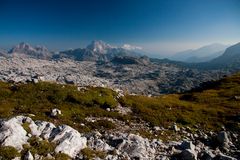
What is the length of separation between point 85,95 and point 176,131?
1491cm

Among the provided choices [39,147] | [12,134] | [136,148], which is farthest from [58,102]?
[39,147]

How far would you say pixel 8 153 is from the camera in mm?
17750

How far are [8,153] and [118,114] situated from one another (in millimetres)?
20571

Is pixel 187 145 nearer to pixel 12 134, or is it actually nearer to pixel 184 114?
pixel 12 134

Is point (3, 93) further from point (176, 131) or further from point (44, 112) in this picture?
point (176, 131)

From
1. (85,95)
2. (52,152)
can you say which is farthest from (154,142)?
(85,95)

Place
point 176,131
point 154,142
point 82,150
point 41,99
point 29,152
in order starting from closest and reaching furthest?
1. point 29,152
2. point 82,150
3. point 154,142
4. point 176,131
5. point 41,99

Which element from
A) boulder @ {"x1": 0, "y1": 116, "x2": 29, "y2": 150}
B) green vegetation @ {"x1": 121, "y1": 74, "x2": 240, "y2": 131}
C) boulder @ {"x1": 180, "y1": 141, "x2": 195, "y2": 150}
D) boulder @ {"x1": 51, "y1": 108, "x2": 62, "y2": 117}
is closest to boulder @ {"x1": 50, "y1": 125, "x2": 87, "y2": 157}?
boulder @ {"x1": 0, "y1": 116, "x2": 29, "y2": 150}

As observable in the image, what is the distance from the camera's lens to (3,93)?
40156 millimetres

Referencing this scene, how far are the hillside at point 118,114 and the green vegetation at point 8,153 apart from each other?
28.1ft

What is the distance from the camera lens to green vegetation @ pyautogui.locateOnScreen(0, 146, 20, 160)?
57.7 ft

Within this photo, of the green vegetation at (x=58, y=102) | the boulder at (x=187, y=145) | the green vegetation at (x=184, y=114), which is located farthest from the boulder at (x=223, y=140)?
the green vegetation at (x=58, y=102)

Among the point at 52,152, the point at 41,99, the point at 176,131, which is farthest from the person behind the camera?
the point at 41,99

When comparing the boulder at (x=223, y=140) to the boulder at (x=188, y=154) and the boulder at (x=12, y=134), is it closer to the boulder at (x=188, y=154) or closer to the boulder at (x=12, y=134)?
the boulder at (x=188, y=154)
